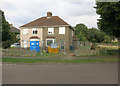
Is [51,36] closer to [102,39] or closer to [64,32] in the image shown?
[64,32]

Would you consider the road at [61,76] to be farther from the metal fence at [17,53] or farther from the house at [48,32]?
the house at [48,32]

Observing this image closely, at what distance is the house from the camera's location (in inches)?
1006

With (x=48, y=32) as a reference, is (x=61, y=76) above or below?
below

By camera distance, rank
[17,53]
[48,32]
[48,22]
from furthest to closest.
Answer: [48,22]
[48,32]
[17,53]

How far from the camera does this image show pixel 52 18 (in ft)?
94.3

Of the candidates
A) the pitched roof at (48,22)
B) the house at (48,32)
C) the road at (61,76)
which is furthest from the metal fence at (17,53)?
the pitched roof at (48,22)

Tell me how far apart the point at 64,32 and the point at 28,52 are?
35.5 ft

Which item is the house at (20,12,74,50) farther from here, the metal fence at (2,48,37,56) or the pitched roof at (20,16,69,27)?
the metal fence at (2,48,37,56)

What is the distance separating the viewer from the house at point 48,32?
2555 centimetres

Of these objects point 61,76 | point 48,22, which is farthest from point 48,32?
point 61,76

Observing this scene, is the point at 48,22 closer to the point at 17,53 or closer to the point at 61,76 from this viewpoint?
the point at 17,53

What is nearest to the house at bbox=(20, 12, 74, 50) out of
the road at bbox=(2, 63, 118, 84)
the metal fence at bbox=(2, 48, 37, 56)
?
the metal fence at bbox=(2, 48, 37, 56)

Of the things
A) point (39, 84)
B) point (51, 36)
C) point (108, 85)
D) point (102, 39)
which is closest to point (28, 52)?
point (51, 36)

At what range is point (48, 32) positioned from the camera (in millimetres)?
26781
